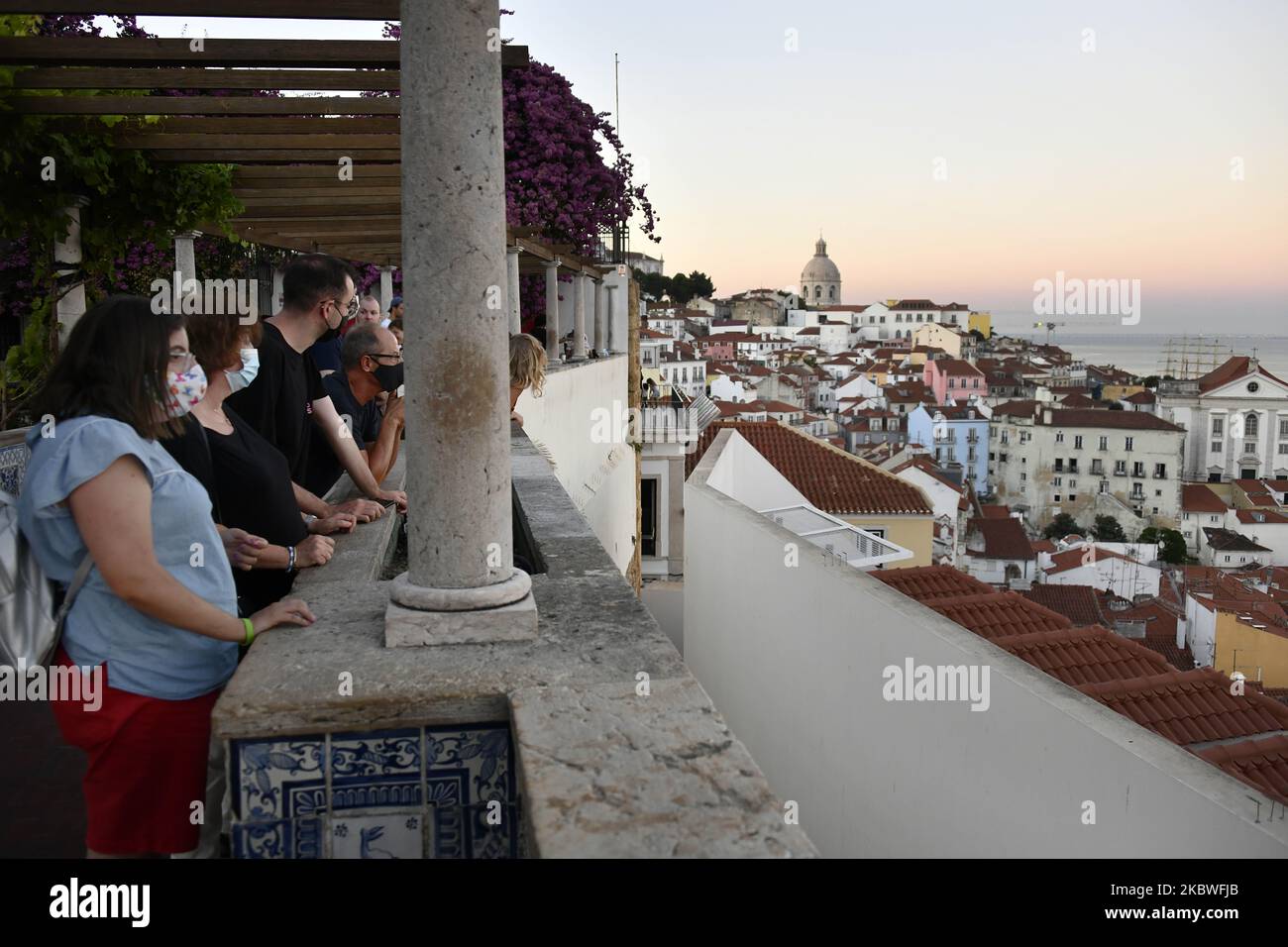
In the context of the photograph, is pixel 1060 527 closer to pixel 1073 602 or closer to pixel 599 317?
pixel 1073 602

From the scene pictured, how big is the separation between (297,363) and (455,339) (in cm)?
119

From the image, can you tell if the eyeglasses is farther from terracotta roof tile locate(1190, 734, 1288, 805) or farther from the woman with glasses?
terracotta roof tile locate(1190, 734, 1288, 805)

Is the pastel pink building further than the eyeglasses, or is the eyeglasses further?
the pastel pink building

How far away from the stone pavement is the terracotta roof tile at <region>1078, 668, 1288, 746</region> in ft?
13.9

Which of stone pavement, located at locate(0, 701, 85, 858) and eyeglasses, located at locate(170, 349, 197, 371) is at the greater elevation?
eyeglasses, located at locate(170, 349, 197, 371)

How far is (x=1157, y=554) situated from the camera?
2378 inches

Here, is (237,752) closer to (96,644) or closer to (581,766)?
(96,644)

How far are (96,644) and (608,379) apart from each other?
14126mm

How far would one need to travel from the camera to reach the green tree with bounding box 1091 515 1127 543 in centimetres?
7138

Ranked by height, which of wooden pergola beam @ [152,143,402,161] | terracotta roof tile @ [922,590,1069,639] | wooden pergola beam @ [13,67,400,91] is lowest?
terracotta roof tile @ [922,590,1069,639]

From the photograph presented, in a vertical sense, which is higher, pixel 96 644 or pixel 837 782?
pixel 96 644

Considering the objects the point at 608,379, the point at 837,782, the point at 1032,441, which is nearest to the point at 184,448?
the point at 837,782

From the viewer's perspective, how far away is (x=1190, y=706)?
5539 millimetres

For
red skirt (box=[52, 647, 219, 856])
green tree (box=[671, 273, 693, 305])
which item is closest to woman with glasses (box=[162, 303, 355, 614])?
red skirt (box=[52, 647, 219, 856])
